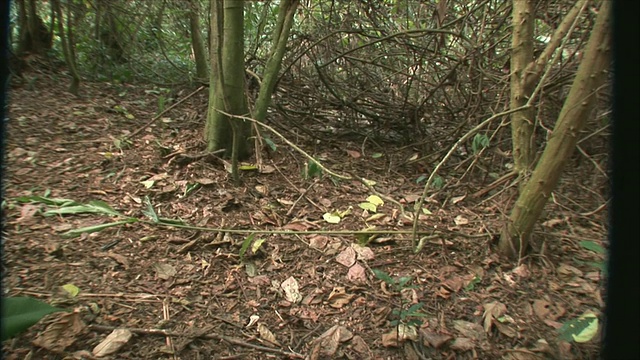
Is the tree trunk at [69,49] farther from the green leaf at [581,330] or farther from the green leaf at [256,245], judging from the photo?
the green leaf at [581,330]

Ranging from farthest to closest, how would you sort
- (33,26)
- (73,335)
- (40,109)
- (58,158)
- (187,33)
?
1. (187,33)
2. (33,26)
3. (40,109)
4. (58,158)
5. (73,335)

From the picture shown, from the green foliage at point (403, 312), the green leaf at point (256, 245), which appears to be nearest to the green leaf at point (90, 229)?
the green leaf at point (256, 245)

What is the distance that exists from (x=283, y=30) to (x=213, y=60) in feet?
1.79

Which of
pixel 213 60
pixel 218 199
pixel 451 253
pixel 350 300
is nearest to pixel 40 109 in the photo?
pixel 213 60

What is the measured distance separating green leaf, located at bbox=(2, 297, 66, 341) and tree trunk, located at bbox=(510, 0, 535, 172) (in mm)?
2432

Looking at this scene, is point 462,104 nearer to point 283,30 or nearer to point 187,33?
point 283,30

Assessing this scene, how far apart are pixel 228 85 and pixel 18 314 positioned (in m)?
1.89

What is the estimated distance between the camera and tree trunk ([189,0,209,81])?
4.18 m

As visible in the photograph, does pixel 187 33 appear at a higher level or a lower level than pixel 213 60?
higher

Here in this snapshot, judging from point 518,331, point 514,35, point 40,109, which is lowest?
point 518,331

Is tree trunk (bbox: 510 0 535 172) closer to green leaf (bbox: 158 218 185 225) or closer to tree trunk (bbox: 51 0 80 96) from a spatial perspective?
green leaf (bbox: 158 218 185 225)

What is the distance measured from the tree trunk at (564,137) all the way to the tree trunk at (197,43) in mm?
3139

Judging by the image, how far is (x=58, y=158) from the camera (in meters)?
2.87

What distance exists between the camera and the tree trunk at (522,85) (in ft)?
8.08
